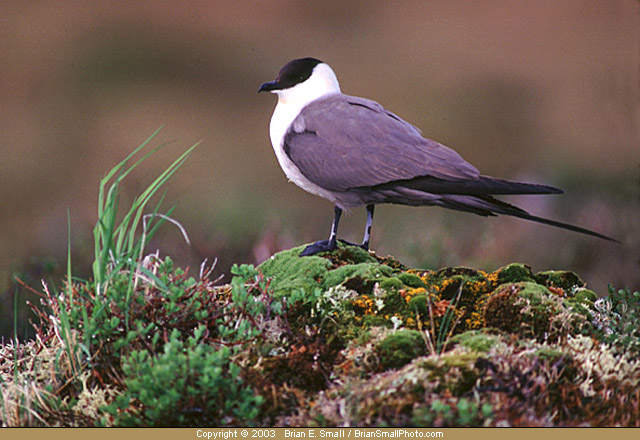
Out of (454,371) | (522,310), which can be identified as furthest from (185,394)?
(522,310)

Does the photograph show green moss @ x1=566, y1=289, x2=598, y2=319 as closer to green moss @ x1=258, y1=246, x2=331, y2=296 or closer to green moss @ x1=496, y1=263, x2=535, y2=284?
green moss @ x1=496, y1=263, x2=535, y2=284

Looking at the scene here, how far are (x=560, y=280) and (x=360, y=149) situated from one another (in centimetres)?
138

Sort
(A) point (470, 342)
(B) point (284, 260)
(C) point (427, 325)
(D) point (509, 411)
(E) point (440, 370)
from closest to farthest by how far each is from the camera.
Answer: (D) point (509, 411), (E) point (440, 370), (A) point (470, 342), (C) point (427, 325), (B) point (284, 260)

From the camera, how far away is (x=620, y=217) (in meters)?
5.69

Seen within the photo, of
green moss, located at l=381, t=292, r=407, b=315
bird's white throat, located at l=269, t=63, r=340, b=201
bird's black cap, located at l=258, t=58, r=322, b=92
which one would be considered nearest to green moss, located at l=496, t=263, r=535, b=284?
green moss, located at l=381, t=292, r=407, b=315

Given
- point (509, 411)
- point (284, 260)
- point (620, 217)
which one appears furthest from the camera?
point (620, 217)

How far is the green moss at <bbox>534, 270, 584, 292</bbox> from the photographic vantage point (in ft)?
13.5

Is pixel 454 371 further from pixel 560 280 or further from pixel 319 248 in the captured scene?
pixel 319 248

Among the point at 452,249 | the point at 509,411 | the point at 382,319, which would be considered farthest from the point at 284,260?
the point at 452,249

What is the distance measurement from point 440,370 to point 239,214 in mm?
4078
